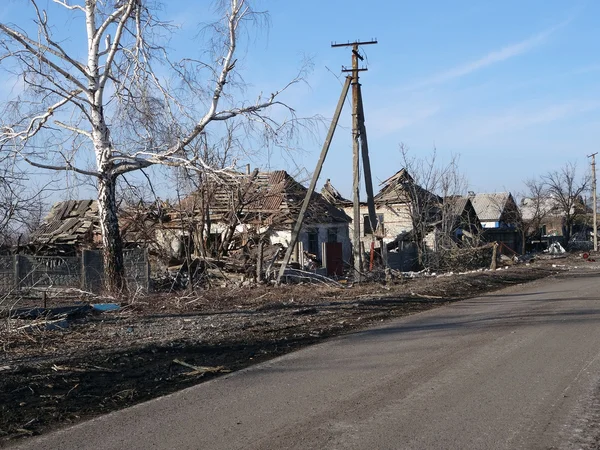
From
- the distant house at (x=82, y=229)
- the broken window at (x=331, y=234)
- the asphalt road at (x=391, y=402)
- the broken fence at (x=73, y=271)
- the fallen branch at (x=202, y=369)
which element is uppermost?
the distant house at (x=82, y=229)

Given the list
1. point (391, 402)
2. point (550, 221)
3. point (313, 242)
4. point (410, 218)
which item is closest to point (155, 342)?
point (391, 402)

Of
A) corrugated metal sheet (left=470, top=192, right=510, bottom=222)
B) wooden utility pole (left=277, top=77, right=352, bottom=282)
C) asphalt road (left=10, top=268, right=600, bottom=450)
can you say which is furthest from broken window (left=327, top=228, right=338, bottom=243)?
corrugated metal sheet (left=470, top=192, right=510, bottom=222)

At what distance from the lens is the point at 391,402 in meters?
7.20

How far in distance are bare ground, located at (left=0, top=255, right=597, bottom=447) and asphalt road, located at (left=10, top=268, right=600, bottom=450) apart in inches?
21.5

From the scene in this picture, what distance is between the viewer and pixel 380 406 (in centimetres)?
704

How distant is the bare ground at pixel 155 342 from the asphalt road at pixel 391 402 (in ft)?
1.79

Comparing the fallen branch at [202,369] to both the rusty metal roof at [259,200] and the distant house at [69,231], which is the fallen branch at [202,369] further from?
the distant house at [69,231]

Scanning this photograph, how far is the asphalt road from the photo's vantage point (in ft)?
19.6

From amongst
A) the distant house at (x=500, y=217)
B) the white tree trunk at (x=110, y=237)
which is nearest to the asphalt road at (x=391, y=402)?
the white tree trunk at (x=110, y=237)

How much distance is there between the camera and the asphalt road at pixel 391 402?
5.99m

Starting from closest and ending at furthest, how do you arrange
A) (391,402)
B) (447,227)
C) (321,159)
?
(391,402) → (321,159) → (447,227)

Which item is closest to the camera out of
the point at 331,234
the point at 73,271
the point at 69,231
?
the point at 73,271

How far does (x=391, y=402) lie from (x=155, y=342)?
537 centimetres

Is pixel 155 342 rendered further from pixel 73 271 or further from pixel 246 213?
pixel 246 213
